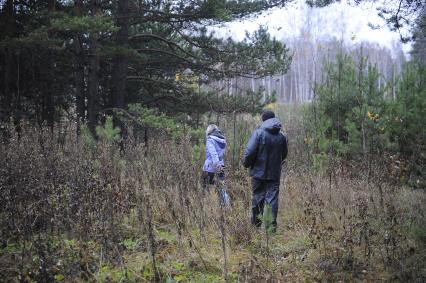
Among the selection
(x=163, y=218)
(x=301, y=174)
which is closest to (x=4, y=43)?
(x=163, y=218)

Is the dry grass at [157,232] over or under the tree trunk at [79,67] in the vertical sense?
under

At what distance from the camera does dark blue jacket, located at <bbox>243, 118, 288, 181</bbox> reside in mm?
5508

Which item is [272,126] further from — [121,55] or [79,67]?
[79,67]

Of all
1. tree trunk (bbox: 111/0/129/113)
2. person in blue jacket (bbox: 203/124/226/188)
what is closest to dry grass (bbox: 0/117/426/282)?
person in blue jacket (bbox: 203/124/226/188)

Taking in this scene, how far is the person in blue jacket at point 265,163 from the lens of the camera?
217 inches

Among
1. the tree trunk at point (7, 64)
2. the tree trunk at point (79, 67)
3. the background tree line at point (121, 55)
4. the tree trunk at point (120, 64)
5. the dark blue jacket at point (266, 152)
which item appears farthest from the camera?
the tree trunk at point (120, 64)

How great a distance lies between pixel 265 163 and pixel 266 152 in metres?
0.16

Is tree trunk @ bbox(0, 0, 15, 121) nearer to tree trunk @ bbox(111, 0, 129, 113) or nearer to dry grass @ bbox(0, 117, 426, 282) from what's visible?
tree trunk @ bbox(111, 0, 129, 113)

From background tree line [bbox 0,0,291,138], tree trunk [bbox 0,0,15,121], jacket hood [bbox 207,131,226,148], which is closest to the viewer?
jacket hood [bbox 207,131,226,148]

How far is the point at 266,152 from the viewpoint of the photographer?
5.53 metres

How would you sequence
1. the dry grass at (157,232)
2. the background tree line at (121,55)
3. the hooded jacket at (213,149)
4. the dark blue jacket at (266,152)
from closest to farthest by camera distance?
the dry grass at (157,232) < the dark blue jacket at (266,152) < the hooded jacket at (213,149) < the background tree line at (121,55)

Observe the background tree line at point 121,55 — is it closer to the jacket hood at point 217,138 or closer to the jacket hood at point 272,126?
the jacket hood at point 217,138

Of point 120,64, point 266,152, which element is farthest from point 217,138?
point 120,64

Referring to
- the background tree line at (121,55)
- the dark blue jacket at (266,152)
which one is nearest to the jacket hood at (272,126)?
the dark blue jacket at (266,152)
